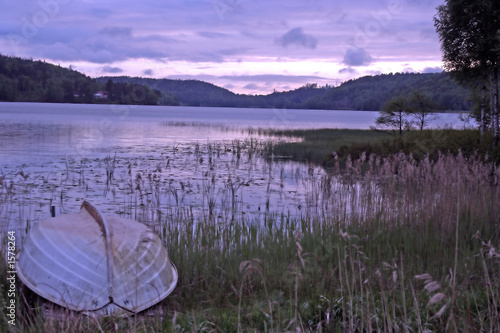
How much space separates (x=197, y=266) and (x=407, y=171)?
5605mm

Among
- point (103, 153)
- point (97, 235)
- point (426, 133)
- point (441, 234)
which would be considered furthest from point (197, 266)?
point (426, 133)

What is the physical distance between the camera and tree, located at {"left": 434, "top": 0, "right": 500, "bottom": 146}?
24.1 metres

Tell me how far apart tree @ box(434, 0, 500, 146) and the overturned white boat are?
2137cm

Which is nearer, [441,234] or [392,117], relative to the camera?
[441,234]

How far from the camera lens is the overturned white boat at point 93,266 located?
5270 mm

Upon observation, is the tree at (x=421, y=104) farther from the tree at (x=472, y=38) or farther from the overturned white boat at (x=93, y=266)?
the overturned white boat at (x=93, y=266)

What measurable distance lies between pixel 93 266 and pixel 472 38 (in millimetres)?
25280

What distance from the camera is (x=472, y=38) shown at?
82.7 ft

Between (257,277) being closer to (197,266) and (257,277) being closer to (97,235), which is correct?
(197,266)

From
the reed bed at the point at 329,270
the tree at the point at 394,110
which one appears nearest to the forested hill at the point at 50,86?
the tree at the point at 394,110

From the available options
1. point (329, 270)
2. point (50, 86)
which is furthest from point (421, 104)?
point (50, 86)

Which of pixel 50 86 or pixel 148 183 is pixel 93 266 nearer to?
pixel 148 183

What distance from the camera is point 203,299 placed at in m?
6.67

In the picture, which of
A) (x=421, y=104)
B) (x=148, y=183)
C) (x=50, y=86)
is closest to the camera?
(x=148, y=183)
